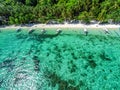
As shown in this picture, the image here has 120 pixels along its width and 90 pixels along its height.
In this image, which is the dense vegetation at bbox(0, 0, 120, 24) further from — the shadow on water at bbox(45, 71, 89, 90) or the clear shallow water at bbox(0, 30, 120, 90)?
the shadow on water at bbox(45, 71, 89, 90)

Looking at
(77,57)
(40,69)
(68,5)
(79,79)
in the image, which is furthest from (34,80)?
(68,5)

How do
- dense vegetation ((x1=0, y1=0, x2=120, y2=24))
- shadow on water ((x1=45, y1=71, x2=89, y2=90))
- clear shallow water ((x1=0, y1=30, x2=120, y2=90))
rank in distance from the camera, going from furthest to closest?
dense vegetation ((x1=0, y1=0, x2=120, y2=24))
clear shallow water ((x1=0, y1=30, x2=120, y2=90))
shadow on water ((x1=45, y1=71, x2=89, y2=90))

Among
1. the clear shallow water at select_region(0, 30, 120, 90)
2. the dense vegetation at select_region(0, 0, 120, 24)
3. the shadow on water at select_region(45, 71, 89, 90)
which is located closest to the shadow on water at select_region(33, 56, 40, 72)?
the clear shallow water at select_region(0, 30, 120, 90)

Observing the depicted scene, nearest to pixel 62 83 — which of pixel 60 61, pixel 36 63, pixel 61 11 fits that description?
pixel 60 61

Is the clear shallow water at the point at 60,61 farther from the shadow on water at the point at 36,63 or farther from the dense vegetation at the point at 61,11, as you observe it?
the dense vegetation at the point at 61,11

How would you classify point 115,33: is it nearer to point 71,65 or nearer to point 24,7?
point 71,65

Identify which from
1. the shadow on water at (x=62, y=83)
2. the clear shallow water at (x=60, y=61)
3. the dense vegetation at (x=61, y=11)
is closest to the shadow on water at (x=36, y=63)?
the clear shallow water at (x=60, y=61)
